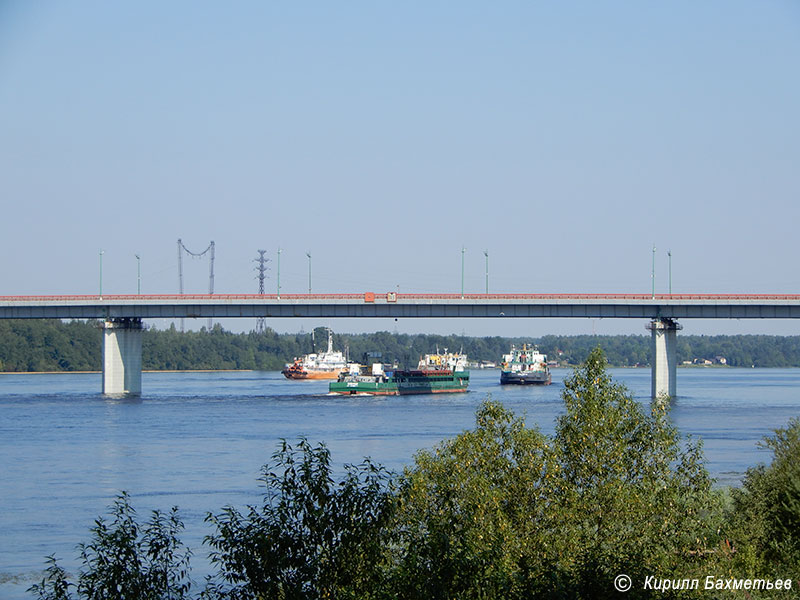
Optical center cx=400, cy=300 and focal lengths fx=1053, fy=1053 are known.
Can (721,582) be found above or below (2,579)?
above

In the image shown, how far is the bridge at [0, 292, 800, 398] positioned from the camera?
Result: 324 ft

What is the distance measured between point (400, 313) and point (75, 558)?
71250mm

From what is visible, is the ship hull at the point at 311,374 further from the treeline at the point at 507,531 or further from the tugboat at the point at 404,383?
the treeline at the point at 507,531

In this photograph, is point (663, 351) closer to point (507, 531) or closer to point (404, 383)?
point (404, 383)

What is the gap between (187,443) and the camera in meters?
62.0

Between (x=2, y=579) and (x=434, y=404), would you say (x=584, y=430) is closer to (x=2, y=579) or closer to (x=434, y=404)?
(x=2, y=579)

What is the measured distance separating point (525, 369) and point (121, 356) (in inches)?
2602

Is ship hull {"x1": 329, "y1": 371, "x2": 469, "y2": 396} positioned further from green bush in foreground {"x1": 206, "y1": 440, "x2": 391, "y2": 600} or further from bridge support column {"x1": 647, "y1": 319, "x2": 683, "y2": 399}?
green bush in foreground {"x1": 206, "y1": 440, "x2": 391, "y2": 600}

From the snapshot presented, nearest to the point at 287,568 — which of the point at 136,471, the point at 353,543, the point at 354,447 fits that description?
the point at 353,543

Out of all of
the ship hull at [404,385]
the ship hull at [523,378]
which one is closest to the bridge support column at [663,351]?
the ship hull at [404,385]

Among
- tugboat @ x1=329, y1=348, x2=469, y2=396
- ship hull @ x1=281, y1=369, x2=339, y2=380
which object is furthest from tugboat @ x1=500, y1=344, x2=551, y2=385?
ship hull @ x1=281, y1=369, x2=339, y2=380

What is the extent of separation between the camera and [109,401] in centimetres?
9775

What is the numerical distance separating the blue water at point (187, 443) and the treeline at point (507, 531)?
418 inches

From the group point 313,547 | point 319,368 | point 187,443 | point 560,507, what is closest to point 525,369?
point 319,368
